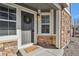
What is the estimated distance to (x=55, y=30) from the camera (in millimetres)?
10734

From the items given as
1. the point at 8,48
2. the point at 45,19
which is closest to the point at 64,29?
the point at 45,19

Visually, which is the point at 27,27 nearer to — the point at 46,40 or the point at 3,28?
the point at 46,40

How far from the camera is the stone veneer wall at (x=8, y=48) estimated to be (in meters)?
5.92

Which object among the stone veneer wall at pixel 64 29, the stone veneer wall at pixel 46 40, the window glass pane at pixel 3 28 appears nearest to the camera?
the window glass pane at pixel 3 28

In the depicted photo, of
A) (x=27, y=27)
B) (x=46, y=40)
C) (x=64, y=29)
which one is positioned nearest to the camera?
(x=27, y=27)

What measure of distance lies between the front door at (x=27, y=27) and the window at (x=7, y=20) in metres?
1.38

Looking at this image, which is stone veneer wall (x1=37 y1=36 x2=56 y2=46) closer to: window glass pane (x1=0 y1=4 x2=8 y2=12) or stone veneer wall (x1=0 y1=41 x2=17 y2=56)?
stone veneer wall (x1=0 y1=41 x2=17 y2=56)

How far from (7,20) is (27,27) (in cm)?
296

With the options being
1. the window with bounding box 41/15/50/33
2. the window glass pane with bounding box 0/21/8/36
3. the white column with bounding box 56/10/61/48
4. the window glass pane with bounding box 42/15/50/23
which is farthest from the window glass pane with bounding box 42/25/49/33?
the window glass pane with bounding box 0/21/8/36

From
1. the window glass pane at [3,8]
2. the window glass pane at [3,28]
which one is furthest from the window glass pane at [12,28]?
the window glass pane at [3,8]

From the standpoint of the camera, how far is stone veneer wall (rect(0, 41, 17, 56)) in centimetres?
592

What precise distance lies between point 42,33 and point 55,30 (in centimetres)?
114

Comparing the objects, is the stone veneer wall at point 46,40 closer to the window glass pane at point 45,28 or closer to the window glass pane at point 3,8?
the window glass pane at point 45,28

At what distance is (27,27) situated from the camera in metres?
9.55
